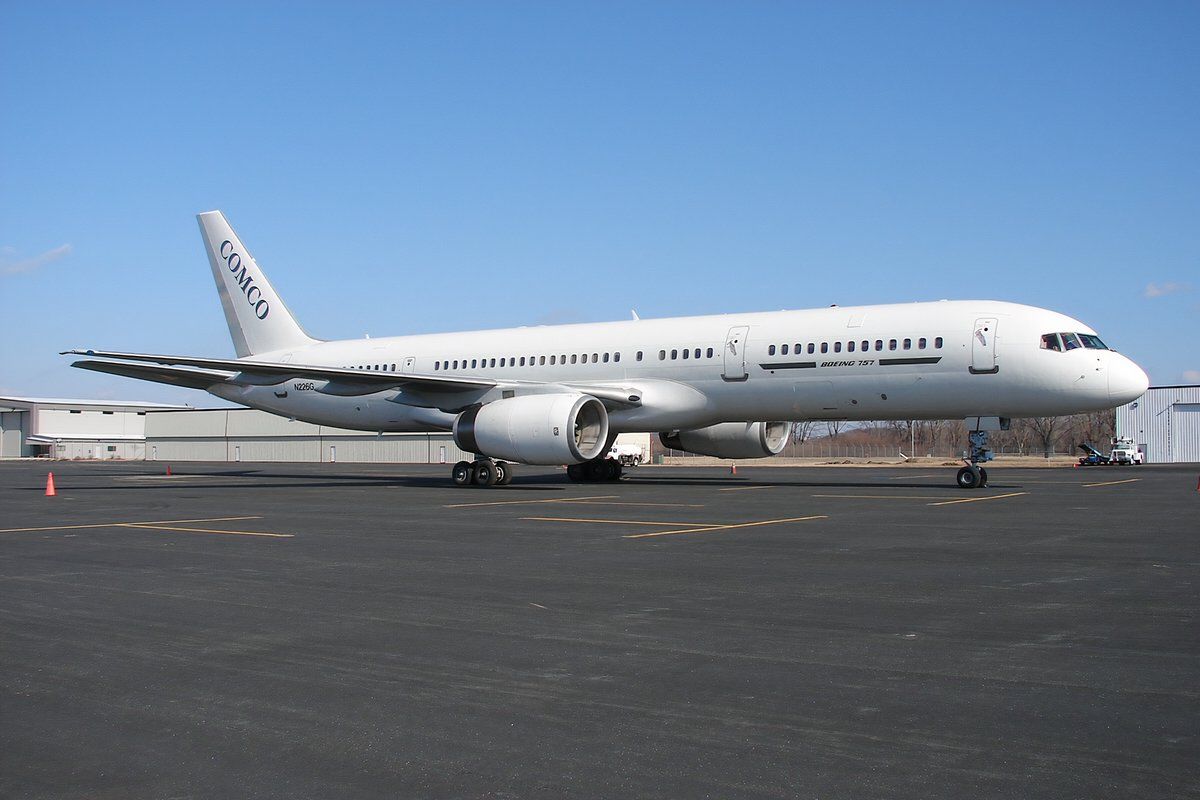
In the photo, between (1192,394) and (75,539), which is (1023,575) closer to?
(75,539)

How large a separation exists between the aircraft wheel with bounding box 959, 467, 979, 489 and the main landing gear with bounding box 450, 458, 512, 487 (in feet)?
34.9

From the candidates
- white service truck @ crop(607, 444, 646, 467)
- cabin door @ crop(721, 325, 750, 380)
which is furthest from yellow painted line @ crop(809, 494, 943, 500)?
white service truck @ crop(607, 444, 646, 467)

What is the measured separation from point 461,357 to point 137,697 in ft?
81.7

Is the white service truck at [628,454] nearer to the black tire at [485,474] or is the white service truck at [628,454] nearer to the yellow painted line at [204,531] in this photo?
the black tire at [485,474]

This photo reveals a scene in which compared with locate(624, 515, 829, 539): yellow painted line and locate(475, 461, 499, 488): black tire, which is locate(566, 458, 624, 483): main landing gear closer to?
locate(475, 461, 499, 488): black tire

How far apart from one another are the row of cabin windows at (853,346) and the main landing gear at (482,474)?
7211 mm

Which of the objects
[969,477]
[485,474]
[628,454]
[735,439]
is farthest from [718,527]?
[628,454]

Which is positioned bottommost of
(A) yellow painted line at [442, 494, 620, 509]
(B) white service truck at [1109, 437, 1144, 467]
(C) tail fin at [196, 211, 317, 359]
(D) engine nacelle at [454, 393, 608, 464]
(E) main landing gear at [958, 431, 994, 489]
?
(B) white service truck at [1109, 437, 1144, 467]

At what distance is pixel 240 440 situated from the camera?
69625mm

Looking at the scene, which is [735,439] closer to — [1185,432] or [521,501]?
[521,501]

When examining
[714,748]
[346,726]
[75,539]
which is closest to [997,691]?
[714,748]

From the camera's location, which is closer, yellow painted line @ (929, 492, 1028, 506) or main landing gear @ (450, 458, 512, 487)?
yellow painted line @ (929, 492, 1028, 506)

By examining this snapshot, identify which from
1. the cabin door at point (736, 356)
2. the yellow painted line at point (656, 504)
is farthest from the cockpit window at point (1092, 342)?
the yellow painted line at point (656, 504)

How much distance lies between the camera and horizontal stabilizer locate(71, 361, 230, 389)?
2757 cm
